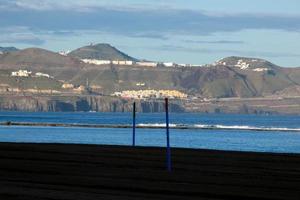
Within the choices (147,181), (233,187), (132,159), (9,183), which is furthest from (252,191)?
(132,159)

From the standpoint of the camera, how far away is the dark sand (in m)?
17.0

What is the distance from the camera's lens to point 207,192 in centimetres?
1764

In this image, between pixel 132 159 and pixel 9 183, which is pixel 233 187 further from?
pixel 132 159

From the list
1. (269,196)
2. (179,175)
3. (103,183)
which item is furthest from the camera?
(179,175)

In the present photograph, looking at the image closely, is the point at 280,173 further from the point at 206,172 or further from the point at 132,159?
the point at 132,159

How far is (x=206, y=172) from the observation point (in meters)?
22.6

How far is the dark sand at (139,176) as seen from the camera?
55.9 ft

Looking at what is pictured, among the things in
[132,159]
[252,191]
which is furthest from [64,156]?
[252,191]

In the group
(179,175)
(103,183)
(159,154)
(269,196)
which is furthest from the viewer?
(159,154)

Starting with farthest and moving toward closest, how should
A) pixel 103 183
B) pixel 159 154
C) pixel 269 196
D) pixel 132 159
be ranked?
pixel 159 154 → pixel 132 159 → pixel 103 183 → pixel 269 196

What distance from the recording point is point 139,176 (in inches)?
819

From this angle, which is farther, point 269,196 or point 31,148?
point 31,148

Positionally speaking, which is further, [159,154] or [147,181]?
[159,154]

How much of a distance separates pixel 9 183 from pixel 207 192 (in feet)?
11.9
